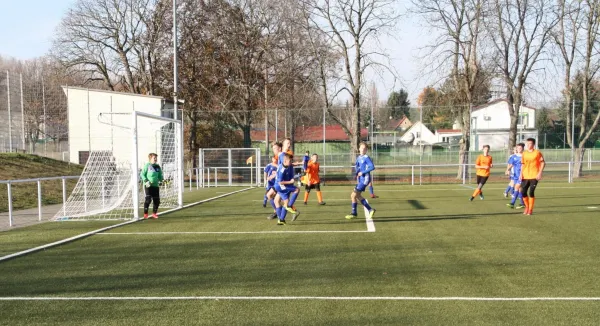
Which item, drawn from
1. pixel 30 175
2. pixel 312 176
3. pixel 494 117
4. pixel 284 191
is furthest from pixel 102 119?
pixel 494 117

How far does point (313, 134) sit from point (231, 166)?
7130mm

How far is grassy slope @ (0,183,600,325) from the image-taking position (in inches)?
191

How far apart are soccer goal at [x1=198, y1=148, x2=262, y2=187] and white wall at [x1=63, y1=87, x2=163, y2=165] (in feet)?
10.6

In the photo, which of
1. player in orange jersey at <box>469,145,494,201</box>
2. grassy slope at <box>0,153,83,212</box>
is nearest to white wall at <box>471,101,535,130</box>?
player in orange jersey at <box>469,145,494,201</box>

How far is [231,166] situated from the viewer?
87.9 feet

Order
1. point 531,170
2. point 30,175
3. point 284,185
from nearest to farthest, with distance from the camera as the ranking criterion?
point 284,185 < point 531,170 < point 30,175

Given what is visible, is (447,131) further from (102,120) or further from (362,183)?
(362,183)

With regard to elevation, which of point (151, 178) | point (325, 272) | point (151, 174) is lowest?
point (325, 272)

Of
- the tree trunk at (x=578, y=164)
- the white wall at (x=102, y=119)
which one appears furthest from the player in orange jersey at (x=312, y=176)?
the tree trunk at (x=578, y=164)

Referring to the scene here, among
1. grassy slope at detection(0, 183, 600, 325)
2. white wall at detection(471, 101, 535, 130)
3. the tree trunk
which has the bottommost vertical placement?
grassy slope at detection(0, 183, 600, 325)

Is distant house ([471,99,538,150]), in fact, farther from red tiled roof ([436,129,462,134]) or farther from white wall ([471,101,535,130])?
white wall ([471,101,535,130])

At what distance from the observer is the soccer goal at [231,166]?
86.9ft

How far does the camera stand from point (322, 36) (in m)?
31.9

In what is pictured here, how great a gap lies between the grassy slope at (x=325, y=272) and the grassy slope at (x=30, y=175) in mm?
10209
